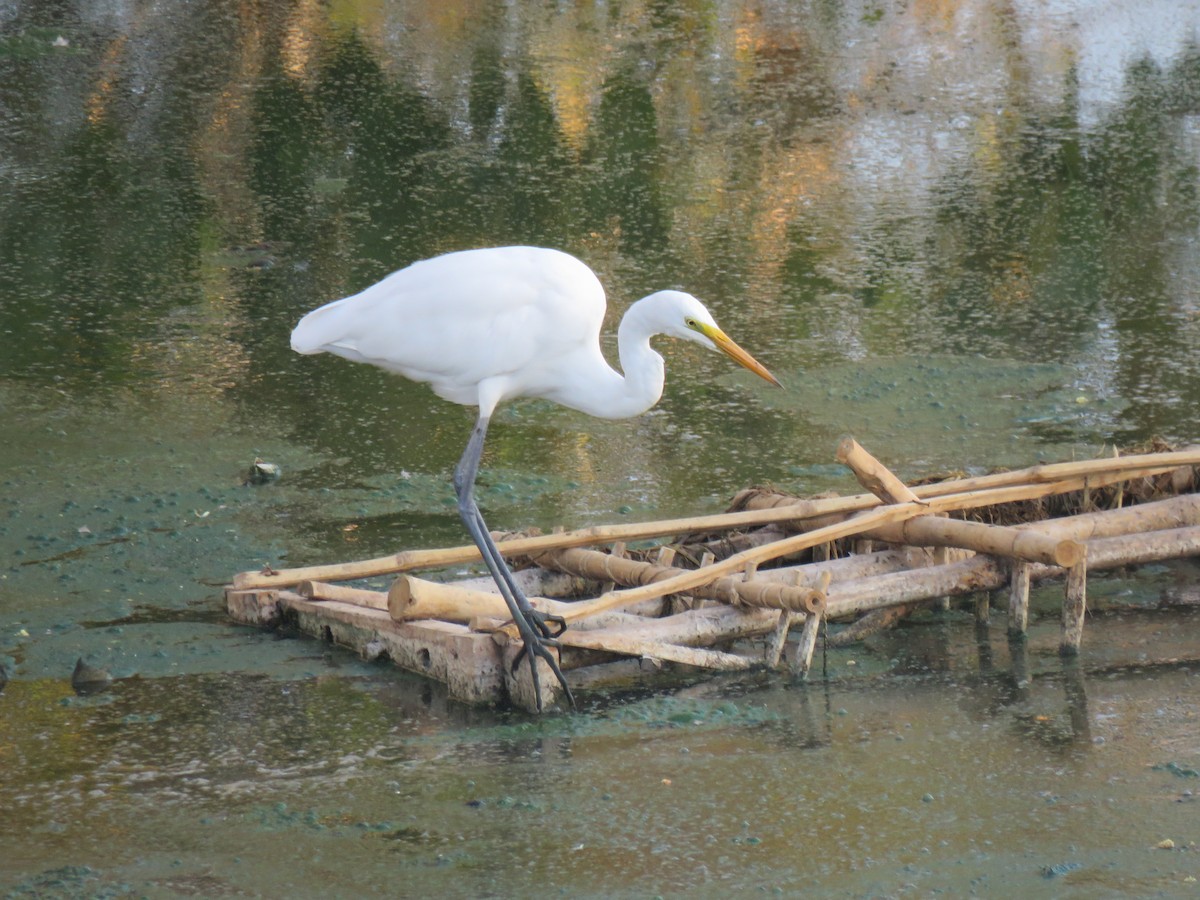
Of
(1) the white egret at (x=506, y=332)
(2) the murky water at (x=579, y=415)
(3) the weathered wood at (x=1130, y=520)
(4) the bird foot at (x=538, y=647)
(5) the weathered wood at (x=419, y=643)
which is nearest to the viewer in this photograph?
(2) the murky water at (x=579, y=415)

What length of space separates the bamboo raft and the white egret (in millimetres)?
326

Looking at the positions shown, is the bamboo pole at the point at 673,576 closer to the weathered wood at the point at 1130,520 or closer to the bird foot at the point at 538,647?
the bird foot at the point at 538,647

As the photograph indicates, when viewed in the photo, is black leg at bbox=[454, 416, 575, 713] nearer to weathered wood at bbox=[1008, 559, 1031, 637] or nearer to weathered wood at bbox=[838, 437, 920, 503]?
weathered wood at bbox=[838, 437, 920, 503]

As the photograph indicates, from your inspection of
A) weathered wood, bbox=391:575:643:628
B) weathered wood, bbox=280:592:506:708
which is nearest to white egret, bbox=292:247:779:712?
weathered wood, bbox=391:575:643:628

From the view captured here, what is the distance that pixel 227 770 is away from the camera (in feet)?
13.0

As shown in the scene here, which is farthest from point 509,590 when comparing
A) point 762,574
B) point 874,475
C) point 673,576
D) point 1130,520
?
point 1130,520

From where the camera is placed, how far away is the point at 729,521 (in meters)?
4.99

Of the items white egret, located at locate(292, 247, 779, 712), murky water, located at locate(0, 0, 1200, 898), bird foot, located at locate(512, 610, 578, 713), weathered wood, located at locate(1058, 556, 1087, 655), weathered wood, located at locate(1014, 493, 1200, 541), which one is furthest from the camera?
weathered wood, located at locate(1014, 493, 1200, 541)

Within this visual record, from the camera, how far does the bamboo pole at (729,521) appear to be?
15.7 ft

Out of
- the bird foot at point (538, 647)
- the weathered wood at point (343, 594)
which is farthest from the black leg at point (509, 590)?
the weathered wood at point (343, 594)

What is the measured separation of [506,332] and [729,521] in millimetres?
896

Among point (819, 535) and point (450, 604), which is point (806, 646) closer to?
point (819, 535)

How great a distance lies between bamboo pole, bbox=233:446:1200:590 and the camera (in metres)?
4.79

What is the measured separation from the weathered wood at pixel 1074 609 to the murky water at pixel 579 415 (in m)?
0.07
